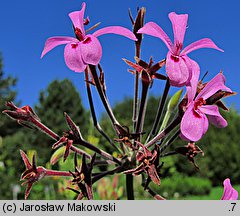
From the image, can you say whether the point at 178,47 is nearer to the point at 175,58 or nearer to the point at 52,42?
the point at 175,58

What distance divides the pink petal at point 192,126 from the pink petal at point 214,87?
0.06 metres

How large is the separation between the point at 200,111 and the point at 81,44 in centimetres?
24

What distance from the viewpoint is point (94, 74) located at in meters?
0.82

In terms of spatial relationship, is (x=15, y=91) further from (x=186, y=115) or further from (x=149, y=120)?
(x=186, y=115)

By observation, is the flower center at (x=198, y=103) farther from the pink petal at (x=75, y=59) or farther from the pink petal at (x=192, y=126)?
the pink petal at (x=75, y=59)

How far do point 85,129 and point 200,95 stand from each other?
10.2 meters

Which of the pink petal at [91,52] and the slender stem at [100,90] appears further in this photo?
the slender stem at [100,90]

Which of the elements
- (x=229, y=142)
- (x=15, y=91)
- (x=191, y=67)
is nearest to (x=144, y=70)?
(x=191, y=67)

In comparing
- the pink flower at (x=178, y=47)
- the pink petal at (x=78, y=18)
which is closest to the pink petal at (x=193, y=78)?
the pink flower at (x=178, y=47)

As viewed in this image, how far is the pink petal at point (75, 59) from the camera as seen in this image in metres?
0.71

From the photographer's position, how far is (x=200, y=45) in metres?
0.78

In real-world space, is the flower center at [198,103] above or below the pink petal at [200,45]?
below
